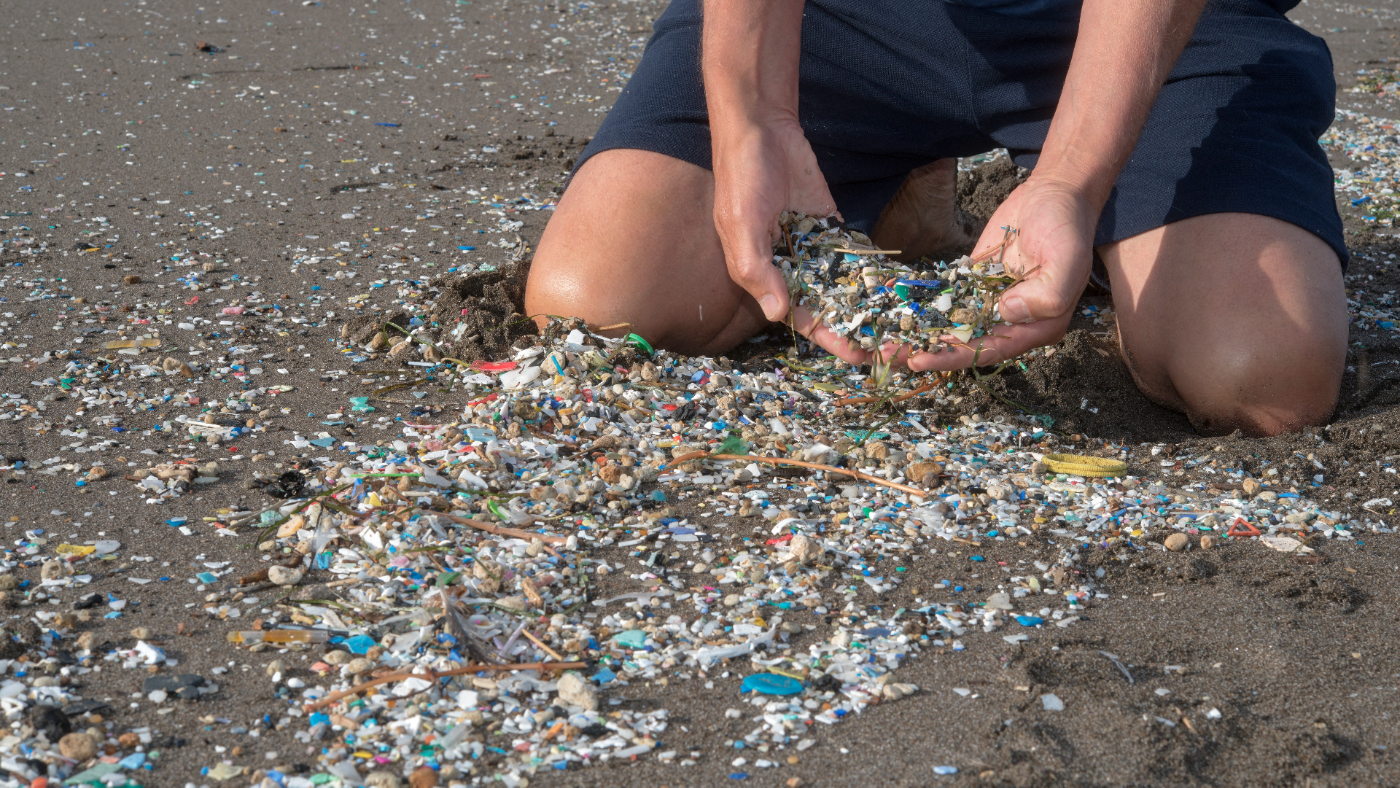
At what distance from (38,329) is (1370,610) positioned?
2.75m

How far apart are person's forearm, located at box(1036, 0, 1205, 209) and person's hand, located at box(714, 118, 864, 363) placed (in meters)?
0.54

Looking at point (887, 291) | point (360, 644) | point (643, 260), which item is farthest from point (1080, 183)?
Result: point (360, 644)

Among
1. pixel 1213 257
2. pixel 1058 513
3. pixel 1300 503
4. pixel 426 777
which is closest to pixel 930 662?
pixel 1058 513

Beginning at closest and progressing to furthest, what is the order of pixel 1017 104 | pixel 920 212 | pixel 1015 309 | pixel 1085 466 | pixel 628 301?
pixel 1085 466 → pixel 1015 309 → pixel 628 301 → pixel 1017 104 → pixel 920 212

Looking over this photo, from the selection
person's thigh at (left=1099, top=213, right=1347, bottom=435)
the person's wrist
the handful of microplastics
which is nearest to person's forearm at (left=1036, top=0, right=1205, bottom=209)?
the person's wrist

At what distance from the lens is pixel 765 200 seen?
2295mm

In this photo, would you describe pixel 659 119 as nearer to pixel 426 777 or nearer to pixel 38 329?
pixel 38 329

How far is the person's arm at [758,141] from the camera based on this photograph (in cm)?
227

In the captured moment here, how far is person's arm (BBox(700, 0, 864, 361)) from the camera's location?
7.43ft

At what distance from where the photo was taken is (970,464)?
200 cm

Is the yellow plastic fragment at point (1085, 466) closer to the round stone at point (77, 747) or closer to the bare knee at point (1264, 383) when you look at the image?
the bare knee at point (1264, 383)

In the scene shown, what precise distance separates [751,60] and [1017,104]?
684 mm

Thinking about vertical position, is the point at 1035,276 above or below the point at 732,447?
above

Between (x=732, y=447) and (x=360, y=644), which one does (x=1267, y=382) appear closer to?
(x=732, y=447)
